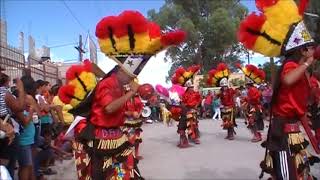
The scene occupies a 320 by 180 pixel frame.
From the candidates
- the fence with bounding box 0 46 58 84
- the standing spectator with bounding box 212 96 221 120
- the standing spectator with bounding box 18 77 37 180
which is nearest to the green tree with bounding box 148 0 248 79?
the standing spectator with bounding box 212 96 221 120

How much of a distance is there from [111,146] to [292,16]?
2.20m

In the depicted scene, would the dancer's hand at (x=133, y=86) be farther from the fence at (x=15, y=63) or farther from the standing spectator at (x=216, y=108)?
the standing spectator at (x=216, y=108)

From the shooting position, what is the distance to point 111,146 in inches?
199

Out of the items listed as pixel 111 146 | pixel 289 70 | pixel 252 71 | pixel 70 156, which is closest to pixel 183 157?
pixel 70 156

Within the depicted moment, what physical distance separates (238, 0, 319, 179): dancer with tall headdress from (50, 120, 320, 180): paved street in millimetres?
3626

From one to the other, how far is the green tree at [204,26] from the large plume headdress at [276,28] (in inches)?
1363

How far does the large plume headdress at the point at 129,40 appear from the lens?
5000 mm

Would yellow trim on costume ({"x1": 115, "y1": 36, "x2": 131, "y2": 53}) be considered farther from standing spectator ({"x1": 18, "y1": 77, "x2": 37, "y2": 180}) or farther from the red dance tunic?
standing spectator ({"x1": 18, "y1": 77, "x2": 37, "y2": 180})

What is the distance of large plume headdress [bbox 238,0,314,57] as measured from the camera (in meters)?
4.50

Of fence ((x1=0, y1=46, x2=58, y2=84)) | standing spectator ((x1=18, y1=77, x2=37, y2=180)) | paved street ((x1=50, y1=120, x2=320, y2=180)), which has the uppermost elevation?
fence ((x1=0, y1=46, x2=58, y2=84))

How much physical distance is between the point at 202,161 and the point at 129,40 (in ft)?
19.5

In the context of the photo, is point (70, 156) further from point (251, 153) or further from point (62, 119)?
point (251, 153)

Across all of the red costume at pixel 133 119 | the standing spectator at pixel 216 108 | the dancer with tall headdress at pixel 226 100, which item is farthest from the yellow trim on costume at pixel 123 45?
the standing spectator at pixel 216 108

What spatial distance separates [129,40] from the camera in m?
5.09
